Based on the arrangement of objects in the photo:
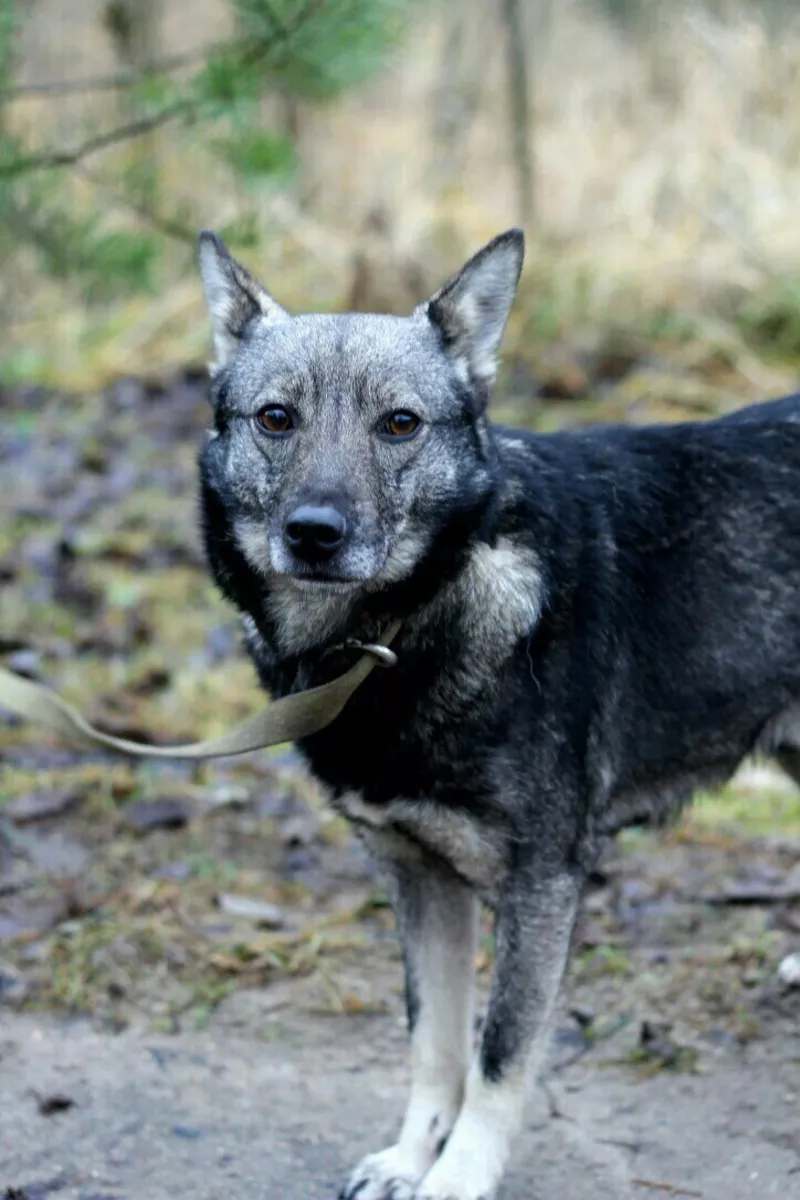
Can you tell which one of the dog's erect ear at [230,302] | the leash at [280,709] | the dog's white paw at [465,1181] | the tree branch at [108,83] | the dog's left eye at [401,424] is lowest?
the dog's white paw at [465,1181]

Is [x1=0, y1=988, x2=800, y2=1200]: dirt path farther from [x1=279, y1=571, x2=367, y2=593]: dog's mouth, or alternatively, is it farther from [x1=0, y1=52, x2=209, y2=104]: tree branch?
[x1=0, y1=52, x2=209, y2=104]: tree branch

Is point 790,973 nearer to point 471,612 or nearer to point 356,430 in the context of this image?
point 471,612

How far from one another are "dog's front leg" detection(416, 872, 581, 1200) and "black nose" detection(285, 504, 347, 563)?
0.90 m

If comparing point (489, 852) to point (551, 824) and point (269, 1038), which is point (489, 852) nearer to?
point (551, 824)

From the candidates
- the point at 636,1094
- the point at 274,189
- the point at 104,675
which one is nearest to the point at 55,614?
the point at 104,675

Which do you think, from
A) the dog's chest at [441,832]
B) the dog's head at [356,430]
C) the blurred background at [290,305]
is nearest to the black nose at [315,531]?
the dog's head at [356,430]

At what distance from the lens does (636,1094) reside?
3816 mm

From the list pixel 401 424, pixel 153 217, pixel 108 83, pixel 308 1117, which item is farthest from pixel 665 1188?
pixel 108 83

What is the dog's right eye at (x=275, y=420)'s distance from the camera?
10.7ft

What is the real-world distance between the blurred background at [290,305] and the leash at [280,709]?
38 centimetres

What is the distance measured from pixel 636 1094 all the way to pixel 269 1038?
1.05 metres

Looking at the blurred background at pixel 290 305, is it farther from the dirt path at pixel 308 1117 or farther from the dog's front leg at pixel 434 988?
the dog's front leg at pixel 434 988

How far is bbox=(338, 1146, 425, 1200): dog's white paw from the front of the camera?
133 inches

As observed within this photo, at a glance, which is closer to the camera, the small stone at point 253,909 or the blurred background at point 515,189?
the small stone at point 253,909
